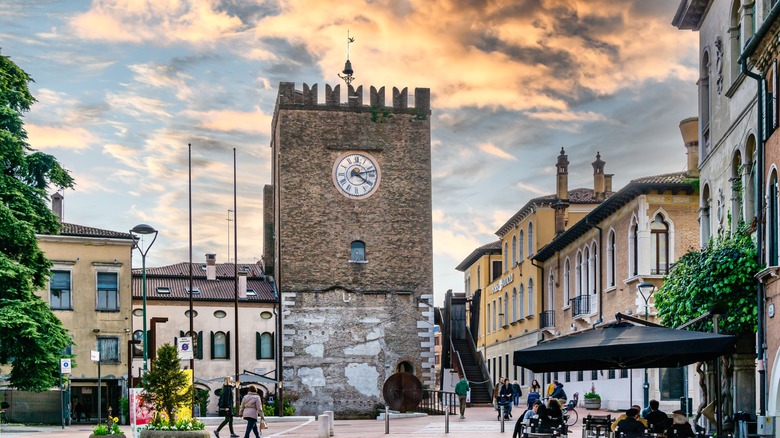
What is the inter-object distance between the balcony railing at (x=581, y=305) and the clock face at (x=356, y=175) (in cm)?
1263

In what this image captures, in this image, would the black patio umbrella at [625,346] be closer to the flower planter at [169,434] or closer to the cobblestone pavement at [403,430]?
the cobblestone pavement at [403,430]

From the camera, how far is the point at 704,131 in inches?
1212

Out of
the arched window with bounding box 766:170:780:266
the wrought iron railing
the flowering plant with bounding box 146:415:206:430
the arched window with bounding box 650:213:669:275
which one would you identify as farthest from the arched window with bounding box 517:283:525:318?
the arched window with bounding box 766:170:780:266

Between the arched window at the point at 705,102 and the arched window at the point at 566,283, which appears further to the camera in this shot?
the arched window at the point at 566,283

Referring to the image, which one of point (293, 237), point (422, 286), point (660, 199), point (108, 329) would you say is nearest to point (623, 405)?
point (660, 199)

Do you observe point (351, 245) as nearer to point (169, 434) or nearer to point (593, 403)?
point (593, 403)

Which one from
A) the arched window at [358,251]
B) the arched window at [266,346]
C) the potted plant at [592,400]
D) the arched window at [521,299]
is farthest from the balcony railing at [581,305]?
the arched window at [266,346]

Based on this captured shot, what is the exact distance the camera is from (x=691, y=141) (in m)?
40.7

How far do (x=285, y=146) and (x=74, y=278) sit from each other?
12.1 meters

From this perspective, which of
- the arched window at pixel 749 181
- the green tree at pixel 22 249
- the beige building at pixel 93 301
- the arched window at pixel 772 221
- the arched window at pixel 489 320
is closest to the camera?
the arched window at pixel 772 221

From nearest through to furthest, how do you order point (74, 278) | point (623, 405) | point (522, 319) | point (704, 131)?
point (704, 131) → point (623, 405) → point (74, 278) → point (522, 319)

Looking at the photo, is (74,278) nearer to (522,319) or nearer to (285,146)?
(285,146)

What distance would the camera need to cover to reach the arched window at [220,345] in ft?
199

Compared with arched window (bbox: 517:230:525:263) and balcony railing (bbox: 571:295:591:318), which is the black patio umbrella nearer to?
balcony railing (bbox: 571:295:591:318)
